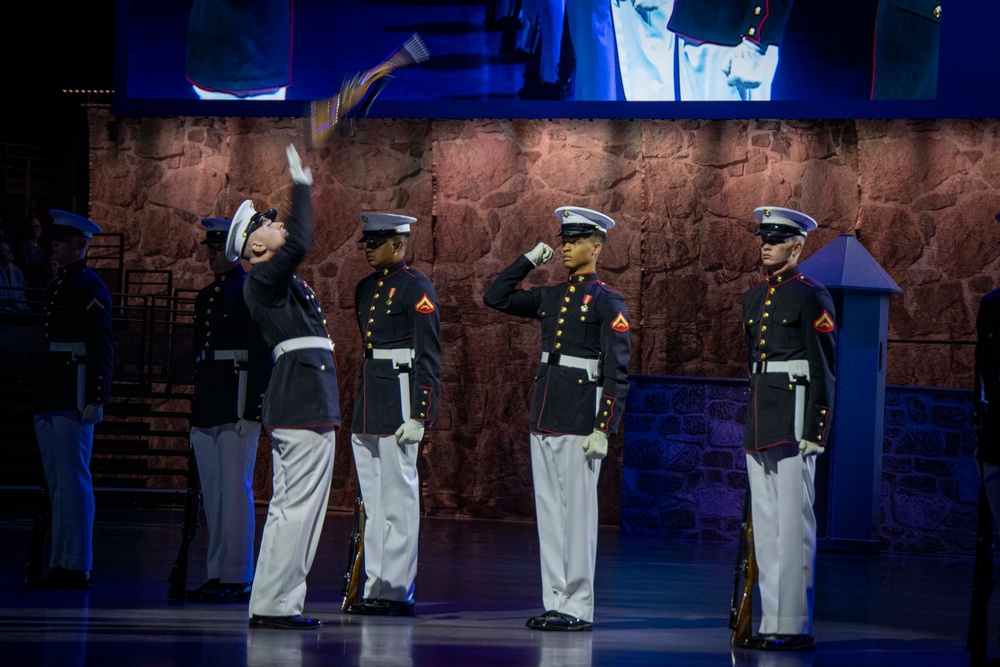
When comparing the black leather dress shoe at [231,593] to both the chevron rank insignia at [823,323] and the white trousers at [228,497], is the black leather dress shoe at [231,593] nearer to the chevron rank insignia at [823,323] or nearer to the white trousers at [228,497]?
the white trousers at [228,497]

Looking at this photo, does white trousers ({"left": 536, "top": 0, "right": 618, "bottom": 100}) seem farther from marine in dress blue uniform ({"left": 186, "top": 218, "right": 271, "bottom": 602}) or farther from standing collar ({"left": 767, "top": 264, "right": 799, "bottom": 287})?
standing collar ({"left": 767, "top": 264, "right": 799, "bottom": 287})

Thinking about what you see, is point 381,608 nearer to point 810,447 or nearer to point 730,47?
point 810,447

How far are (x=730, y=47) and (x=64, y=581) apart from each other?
22.9 ft

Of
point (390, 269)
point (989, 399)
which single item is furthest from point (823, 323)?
point (390, 269)

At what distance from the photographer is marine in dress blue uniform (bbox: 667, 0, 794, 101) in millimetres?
10875

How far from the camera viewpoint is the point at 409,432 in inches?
239

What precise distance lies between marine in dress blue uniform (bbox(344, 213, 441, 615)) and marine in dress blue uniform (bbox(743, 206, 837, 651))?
152 centimetres

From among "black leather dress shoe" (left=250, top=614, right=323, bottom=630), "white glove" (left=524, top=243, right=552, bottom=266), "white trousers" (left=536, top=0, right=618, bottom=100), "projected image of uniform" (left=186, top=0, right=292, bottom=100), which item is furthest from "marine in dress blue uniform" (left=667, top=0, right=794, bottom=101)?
"black leather dress shoe" (left=250, top=614, right=323, bottom=630)

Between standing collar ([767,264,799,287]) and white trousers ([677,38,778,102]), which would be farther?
white trousers ([677,38,778,102])

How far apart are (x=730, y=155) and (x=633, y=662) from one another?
6.92 m

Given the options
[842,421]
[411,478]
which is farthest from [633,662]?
[842,421]

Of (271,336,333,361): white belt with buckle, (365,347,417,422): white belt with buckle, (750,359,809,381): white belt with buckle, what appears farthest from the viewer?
(365,347,417,422): white belt with buckle

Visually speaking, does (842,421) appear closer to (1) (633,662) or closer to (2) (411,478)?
(2) (411,478)

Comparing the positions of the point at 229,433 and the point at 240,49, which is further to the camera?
the point at 240,49
